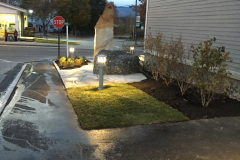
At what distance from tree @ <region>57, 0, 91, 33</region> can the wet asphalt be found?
133 ft

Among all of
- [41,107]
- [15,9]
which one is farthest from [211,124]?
[15,9]

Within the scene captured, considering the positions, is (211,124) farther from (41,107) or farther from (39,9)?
(39,9)

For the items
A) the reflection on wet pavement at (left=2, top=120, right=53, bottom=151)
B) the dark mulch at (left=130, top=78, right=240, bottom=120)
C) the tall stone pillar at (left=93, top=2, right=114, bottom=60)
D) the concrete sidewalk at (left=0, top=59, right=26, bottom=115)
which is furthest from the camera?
the tall stone pillar at (left=93, top=2, right=114, bottom=60)

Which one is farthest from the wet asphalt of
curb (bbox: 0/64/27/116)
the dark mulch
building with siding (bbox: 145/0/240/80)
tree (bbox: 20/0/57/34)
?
tree (bbox: 20/0/57/34)

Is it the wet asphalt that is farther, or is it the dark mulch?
the dark mulch

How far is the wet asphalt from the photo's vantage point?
374cm

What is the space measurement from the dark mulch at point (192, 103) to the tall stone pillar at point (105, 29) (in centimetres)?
512

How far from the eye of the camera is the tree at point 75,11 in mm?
43781

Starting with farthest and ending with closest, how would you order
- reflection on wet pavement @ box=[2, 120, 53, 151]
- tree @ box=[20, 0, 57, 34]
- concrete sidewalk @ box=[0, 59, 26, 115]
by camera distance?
tree @ box=[20, 0, 57, 34]
concrete sidewalk @ box=[0, 59, 26, 115]
reflection on wet pavement @ box=[2, 120, 53, 151]

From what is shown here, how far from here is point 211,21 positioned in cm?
750

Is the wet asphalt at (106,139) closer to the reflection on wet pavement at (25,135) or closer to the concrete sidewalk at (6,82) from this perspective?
the reflection on wet pavement at (25,135)

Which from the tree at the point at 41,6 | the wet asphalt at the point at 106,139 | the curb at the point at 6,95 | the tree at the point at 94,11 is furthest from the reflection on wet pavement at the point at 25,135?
the tree at the point at 94,11

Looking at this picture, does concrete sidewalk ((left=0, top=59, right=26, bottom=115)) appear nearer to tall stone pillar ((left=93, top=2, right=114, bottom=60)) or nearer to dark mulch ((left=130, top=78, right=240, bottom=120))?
dark mulch ((left=130, top=78, right=240, bottom=120))

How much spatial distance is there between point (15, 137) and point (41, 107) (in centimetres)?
174
